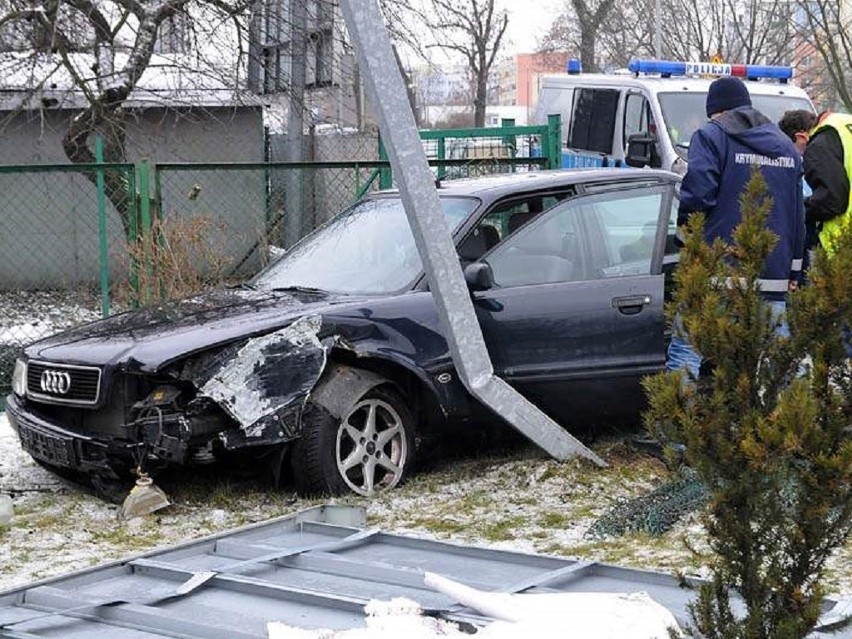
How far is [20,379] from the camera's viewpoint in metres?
7.02

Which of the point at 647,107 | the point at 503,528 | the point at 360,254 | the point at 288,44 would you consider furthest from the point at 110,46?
the point at 503,528

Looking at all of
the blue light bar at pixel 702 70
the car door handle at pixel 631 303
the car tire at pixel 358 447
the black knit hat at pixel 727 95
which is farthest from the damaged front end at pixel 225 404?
the blue light bar at pixel 702 70

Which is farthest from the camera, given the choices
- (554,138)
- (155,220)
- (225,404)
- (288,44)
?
(288,44)

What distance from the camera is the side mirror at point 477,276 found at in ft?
22.6

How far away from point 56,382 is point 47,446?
1.01ft

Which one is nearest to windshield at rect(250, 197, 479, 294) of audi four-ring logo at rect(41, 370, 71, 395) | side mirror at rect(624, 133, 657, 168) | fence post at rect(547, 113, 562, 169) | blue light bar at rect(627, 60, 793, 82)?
audi four-ring logo at rect(41, 370, 71, 395)

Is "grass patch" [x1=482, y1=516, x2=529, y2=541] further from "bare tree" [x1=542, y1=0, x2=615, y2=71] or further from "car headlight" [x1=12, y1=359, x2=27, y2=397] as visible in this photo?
"bare tree" [x1=542, y1=0, x2=615, y2=71]

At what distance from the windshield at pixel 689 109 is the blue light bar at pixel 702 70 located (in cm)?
49

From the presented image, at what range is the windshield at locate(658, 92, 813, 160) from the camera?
44.5 feet

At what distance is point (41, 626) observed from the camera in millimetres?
3486

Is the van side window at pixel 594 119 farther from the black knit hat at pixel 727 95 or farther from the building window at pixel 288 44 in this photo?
the black knit hat at pixel 727 95

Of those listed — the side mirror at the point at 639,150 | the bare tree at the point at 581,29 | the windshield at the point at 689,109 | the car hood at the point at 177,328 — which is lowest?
the car hood at the point at 177,328

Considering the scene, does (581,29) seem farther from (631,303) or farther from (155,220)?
(631,303)

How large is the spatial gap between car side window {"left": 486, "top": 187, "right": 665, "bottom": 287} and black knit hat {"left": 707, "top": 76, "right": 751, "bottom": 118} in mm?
991
